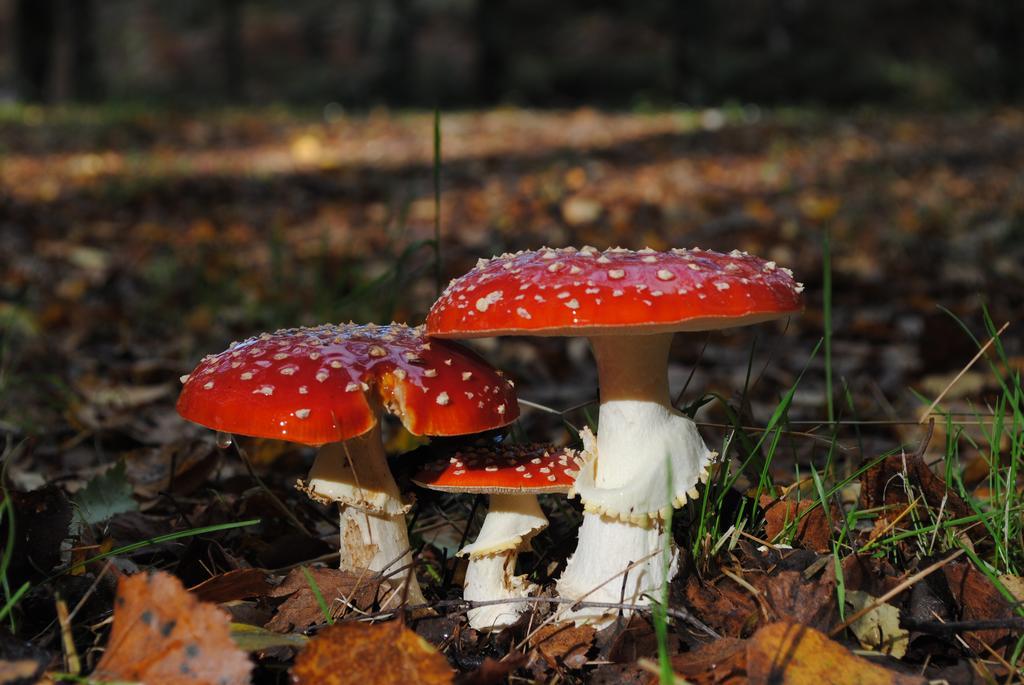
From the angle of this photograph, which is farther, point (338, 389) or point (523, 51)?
point (523, 51)

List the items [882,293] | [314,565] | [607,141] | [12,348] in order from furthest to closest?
[607,141], [882,293], [12,348], [314,565]

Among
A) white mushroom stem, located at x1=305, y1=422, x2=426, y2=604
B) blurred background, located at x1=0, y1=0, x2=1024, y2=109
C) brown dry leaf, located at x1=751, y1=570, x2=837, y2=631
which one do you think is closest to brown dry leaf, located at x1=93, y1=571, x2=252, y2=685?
white mushroom stem, located at x1=305, y1=422, x2=426, y2=604

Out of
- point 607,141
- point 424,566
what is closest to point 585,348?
point 424,566

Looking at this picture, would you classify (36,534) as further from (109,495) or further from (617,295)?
(617,295)

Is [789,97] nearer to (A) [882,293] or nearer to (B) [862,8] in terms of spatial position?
(B) [862,8]

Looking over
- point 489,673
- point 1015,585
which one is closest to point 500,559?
point 489,673

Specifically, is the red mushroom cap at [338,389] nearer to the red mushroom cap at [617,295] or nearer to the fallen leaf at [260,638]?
the red mushroom cap at [617,295]
